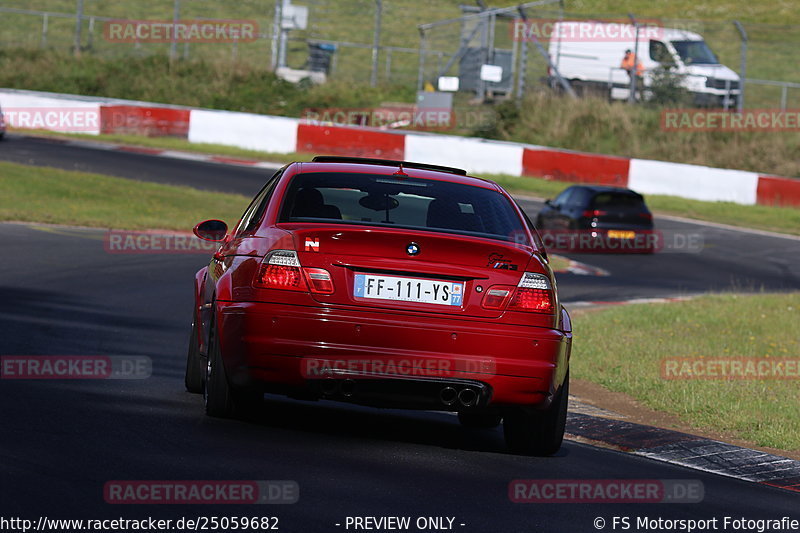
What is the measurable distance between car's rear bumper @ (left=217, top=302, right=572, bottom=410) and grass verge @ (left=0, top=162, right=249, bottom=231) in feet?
49.0

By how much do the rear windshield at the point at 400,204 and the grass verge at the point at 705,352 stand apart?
2.75 metres

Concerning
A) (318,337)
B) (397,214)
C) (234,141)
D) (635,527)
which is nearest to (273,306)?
(318,337)

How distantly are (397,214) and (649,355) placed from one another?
20.1ft

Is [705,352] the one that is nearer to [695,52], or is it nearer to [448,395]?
[448,395]

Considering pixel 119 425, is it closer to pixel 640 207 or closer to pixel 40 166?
pixel 640 207

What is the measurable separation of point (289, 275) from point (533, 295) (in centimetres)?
125

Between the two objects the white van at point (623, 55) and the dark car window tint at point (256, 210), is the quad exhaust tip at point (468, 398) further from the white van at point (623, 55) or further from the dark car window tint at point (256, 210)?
the white van at point (623, 55)

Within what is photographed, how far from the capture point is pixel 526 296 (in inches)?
277

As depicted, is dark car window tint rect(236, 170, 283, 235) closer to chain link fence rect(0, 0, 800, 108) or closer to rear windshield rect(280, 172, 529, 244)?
rear windshield rect(280, 172, 529, 244)

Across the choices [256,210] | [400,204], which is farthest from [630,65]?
[400,204]

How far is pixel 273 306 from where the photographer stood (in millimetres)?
6910

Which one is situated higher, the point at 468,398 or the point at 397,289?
the point at 397,289

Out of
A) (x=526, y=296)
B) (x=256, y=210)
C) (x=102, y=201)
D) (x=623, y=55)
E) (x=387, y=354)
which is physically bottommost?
(x=102, y=201)

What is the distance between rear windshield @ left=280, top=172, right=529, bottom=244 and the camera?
741 cm
